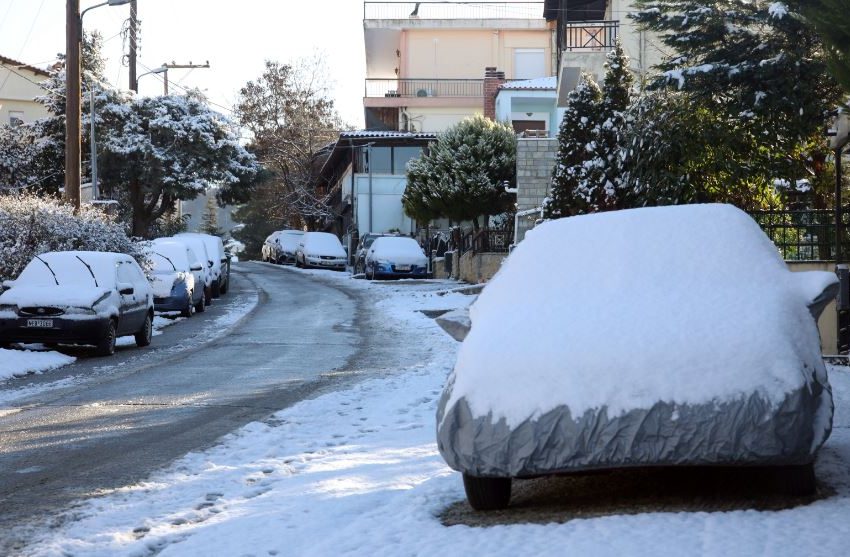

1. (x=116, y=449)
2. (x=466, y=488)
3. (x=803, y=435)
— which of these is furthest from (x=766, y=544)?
(x=116, y=449)

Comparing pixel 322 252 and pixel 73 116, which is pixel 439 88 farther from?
pixel 73 116

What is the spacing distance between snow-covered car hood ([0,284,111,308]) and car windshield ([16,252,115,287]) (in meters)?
0.43

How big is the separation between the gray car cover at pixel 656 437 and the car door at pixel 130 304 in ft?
43.8

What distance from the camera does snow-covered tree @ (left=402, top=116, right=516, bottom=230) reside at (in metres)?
47.4

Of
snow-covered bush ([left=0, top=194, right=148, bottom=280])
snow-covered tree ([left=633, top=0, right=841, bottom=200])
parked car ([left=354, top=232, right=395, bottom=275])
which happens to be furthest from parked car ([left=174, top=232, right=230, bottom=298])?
snow-covered tree ([left=633, top=0, right=841, bottom=200])

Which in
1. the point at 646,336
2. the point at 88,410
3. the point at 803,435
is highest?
the point at 646,336

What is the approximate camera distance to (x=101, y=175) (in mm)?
50562

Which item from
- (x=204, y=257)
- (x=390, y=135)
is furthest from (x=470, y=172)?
(x=204, y=257)

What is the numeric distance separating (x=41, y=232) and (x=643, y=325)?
2002 centimetres

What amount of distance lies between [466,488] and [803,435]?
1.76m

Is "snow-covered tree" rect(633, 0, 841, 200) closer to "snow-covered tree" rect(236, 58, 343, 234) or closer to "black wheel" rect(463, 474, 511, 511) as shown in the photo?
"black wheel" rect(463, 474, 511, 511)

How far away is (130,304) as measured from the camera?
19.4 meters

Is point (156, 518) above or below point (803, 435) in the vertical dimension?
below

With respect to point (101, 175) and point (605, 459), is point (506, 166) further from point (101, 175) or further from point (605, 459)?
point (605, 459)
